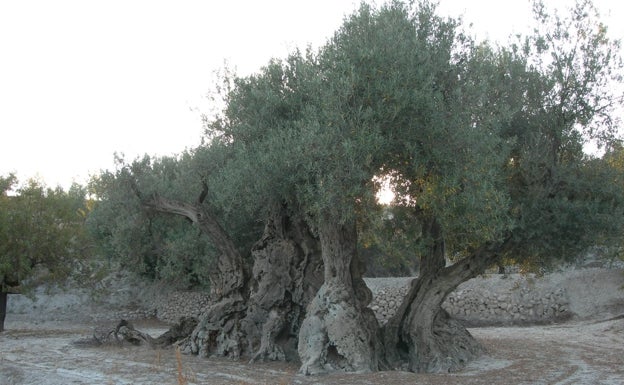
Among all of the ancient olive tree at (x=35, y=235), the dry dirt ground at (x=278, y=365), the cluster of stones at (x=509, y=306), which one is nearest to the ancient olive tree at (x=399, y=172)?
the dry dirt ground at (x=278, y=365)

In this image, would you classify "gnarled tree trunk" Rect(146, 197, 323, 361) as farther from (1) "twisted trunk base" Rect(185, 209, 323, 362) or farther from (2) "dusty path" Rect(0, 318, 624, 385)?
(2) "dusty path" Rect(0, 318, 624, 385)

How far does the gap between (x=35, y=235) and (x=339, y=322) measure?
13283mm

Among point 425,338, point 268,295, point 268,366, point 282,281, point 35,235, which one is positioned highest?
point 35,235

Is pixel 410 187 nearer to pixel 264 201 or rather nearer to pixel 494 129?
pixel 494 129

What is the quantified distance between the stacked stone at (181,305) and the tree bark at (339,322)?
16896mm

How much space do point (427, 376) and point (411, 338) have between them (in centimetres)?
199

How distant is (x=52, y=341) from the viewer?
19.6 metres

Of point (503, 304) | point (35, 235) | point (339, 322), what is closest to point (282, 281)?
point (339, 322)

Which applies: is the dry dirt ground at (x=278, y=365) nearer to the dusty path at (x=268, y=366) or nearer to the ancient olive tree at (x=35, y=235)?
the dusty path at (x=268, y=366)

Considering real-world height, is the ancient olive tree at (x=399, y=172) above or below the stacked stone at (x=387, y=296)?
above

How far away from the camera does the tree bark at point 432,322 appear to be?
1421 centimetres

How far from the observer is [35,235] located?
21031 mm

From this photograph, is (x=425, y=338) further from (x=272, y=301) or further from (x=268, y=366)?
(x=272, y=301)

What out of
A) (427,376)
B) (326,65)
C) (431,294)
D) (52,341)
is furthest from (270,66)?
(52,341)
